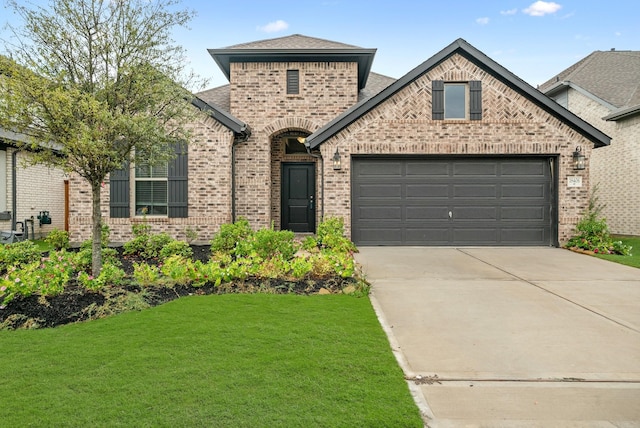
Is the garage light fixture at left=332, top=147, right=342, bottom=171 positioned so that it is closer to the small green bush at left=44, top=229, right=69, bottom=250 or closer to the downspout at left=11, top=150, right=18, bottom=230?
the small green bush at left=44, top=229, right=69, bottom=250

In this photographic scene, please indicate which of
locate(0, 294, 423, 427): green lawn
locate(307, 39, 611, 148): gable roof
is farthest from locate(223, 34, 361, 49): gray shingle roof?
locate(0, 294, 423, 427): green lawn

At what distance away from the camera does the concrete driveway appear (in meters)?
2.82

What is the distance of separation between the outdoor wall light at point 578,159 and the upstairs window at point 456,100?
2754 mm

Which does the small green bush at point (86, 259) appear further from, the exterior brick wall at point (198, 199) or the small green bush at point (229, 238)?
the exterior brick wall at point (198, 199)

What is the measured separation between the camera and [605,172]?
616 inches

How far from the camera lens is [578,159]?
1080cm

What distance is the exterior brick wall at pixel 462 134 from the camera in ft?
36.0

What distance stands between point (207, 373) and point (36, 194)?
14796 mm

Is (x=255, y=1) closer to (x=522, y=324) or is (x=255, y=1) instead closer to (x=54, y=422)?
(x=522, y=324)

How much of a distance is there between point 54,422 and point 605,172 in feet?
61.1

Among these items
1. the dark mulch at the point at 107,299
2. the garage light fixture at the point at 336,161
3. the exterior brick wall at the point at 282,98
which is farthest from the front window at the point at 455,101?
the dark mulch at the point at 107,299

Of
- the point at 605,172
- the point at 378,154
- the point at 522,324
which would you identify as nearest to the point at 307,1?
the point at 378,154

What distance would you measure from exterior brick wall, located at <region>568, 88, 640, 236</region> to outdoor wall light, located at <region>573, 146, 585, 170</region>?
172 inches

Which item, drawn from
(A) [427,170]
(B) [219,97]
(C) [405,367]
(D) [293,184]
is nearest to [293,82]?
(B) [219,97]
